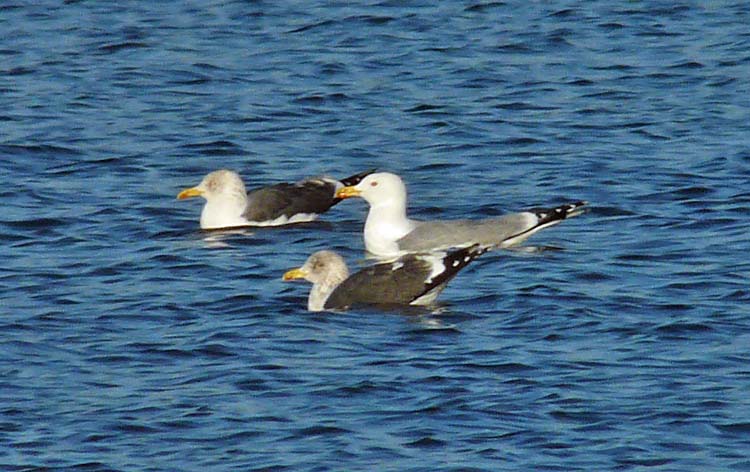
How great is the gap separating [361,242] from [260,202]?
2.61ft

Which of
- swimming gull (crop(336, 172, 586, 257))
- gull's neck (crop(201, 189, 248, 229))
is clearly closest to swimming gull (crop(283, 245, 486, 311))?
swimming gull (crop(336, 172, 586, 257))

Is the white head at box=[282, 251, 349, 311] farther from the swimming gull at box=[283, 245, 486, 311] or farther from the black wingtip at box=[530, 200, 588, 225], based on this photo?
the black wingtip at box=[530, 200, 588, 225]

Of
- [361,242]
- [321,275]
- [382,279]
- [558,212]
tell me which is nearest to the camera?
[382,279]

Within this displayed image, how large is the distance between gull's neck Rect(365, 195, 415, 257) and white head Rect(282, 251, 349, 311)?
1.46m

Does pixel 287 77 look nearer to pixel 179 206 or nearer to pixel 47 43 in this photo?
pixel 47 43

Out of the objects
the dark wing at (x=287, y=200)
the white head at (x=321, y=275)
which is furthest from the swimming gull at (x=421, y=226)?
the white head at (x=321, y=275)

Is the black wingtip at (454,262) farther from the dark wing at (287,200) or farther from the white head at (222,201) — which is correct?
the white head at (222,201)

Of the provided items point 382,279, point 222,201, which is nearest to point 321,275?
point 382,279

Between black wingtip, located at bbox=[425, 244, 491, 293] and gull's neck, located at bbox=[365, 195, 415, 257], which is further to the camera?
gull's neck, located at bbox=[365, 195, 415, 257]

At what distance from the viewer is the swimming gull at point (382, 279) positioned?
12.4 m

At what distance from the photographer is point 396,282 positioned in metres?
12.5

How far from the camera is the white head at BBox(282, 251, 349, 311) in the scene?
40.9 ft

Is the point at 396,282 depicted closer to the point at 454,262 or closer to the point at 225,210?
the point at 454,262

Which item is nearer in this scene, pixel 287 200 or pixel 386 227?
pixel 386 227
